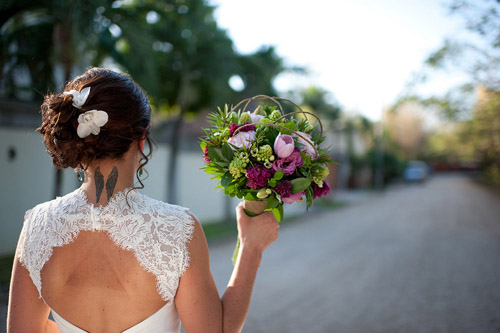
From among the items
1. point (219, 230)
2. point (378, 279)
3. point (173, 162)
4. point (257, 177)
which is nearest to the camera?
point (257, 177)

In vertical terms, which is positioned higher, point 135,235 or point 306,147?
point 306,147

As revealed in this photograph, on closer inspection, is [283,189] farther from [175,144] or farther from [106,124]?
[175,144]

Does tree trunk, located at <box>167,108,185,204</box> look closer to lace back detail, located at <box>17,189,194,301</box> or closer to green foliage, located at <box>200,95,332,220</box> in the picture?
green foliage, located at <box>200,95,332,220</box>

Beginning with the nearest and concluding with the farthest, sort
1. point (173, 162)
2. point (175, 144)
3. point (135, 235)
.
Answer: point (135, 235), point (173, 162), point (175, 144)

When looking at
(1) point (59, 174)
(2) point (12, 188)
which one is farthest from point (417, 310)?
(2) point (12, 188)

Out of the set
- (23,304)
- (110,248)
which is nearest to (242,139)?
(110,248)

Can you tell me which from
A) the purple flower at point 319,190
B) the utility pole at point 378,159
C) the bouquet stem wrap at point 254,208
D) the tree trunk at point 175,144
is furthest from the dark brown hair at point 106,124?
the utility pole at point 378,159

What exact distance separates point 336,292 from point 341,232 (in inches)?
249

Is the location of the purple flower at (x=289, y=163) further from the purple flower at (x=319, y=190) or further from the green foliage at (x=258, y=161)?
the purple flower at (x=319, y=190)

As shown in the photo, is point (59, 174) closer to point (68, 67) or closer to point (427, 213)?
point (68, 67)

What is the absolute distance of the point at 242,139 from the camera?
1.61 metres

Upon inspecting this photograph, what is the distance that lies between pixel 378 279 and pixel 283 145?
614cm

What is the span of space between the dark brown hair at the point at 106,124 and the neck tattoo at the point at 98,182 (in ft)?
0.15

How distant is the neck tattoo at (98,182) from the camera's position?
135 cm
